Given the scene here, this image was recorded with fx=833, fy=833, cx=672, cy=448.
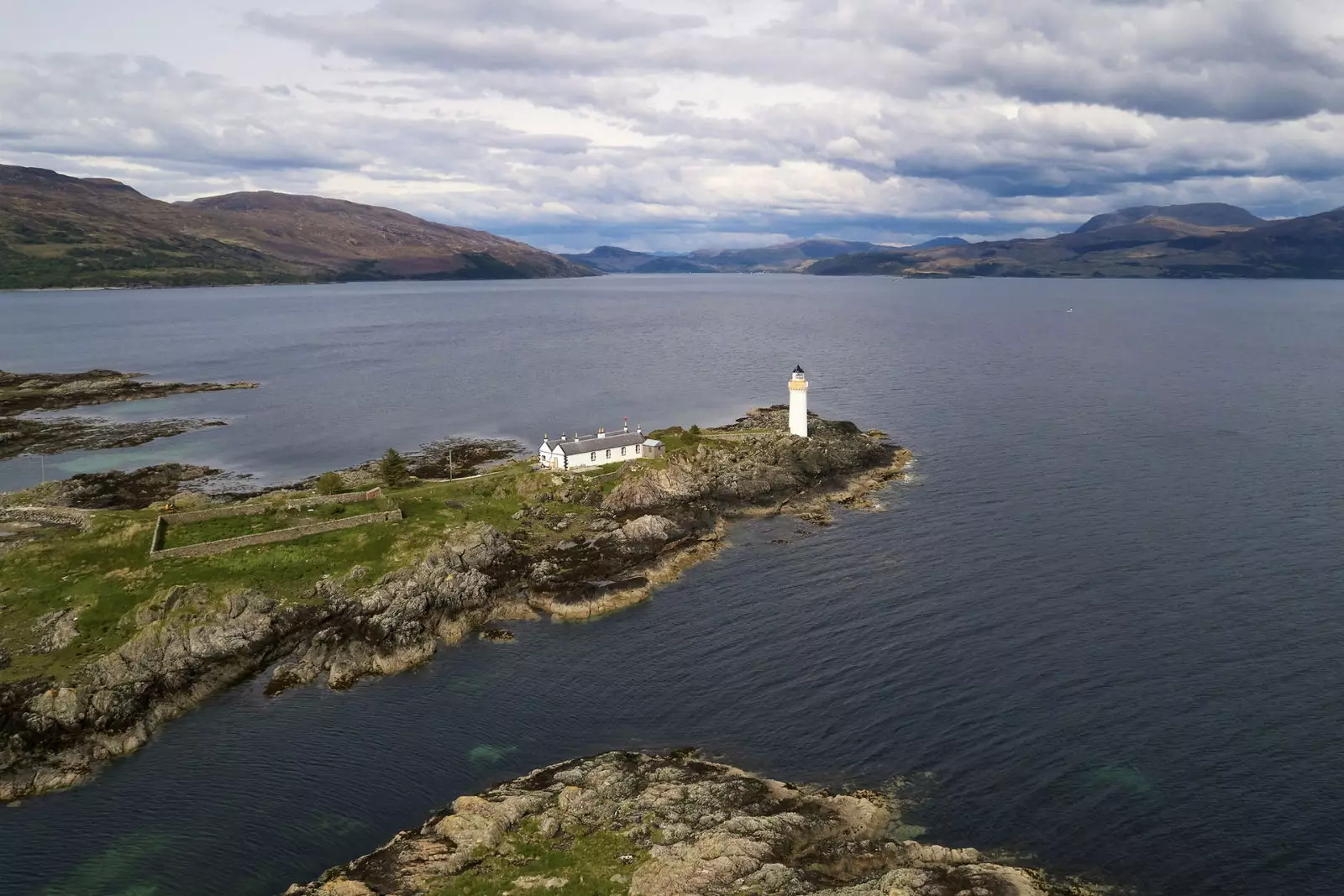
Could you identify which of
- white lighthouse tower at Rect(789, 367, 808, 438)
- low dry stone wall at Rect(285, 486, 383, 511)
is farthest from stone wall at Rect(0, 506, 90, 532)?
white lighthouse tower at Rect(789, 367, 808, 438)

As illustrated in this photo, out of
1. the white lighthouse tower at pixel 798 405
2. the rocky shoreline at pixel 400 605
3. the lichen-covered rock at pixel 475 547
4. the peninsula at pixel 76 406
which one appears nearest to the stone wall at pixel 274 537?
the rocky shoreline at pixel 400 605

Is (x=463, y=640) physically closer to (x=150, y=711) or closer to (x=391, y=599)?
(x=391, y=599)

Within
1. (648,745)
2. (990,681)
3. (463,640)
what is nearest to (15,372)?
(463,640)

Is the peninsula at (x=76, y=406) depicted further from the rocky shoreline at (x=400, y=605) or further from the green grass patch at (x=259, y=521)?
the rocky shoreline at (x=400, y=605)

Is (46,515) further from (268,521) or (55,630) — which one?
(55,630)

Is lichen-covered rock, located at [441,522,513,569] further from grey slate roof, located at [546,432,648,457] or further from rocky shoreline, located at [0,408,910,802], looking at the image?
grey slate roof, located at [546,432,648,457]
